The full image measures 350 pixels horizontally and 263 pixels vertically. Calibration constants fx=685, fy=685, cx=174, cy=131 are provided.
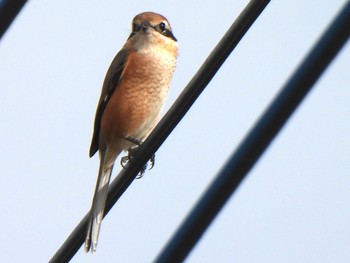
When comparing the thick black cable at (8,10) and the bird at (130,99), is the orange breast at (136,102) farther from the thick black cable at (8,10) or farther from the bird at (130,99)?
the thick black cable at (8,10)

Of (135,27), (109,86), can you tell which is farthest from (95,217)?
(135,27)

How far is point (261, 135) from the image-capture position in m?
1.40

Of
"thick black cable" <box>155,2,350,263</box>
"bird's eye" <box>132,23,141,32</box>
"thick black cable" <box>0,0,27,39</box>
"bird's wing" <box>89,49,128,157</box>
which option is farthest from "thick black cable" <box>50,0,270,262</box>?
"bird's eye" <box>132,23,141,32</box>

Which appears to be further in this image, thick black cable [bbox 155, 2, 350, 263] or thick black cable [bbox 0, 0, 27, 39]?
thick black cable [bbox 0, 0, 27, 39]

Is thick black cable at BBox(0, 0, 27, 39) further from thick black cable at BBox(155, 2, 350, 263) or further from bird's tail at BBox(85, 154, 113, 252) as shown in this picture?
bird's tail at BBox(85, 154, 113, 252)

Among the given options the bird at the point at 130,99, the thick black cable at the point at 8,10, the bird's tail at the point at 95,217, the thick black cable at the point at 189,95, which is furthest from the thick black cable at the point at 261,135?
the bird at the point at 130,99

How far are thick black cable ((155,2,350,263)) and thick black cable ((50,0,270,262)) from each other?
404 millimetres

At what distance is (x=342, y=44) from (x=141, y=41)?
3272 mm

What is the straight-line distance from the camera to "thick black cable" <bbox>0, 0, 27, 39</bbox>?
1493mm

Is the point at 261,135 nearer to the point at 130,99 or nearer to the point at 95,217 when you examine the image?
the point at 95,217

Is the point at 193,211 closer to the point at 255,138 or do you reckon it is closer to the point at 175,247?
the point at 175,247

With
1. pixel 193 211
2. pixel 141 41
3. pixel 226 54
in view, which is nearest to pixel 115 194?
pixel 226 54

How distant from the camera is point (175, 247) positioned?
1.35 metres

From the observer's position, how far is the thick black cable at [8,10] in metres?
1.49
